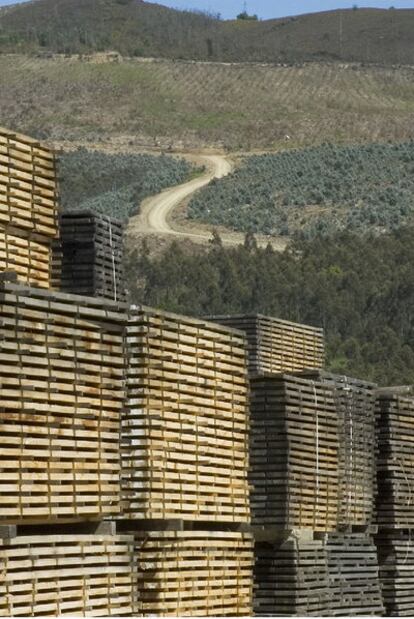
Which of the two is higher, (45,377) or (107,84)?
(107,84)

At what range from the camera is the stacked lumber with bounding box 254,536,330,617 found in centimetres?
1738

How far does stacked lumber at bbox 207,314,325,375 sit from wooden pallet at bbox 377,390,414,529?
2063 mm

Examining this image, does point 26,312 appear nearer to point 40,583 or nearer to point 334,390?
point 40,583

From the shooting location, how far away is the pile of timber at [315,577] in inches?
685

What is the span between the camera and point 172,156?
100 m

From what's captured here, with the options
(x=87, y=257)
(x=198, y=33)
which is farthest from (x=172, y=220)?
(x=198, y=33)

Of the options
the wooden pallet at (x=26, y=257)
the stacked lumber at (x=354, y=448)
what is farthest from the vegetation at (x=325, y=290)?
the wooden pallet at (x=26, y=257)

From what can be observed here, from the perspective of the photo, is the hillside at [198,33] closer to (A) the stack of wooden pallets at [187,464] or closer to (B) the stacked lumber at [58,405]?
(A) the stack of wooden pallets at [187,464]


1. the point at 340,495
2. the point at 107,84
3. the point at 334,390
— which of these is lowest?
the point at 340,495

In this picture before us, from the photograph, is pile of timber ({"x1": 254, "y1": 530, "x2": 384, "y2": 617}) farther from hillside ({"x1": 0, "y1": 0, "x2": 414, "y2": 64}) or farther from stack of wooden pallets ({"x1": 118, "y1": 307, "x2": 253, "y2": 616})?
hillside ({"x1": 0, "y1": 0, "x2": 414, "y2": 64})

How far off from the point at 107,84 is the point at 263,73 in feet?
41.4

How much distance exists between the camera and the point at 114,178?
90.2 meters

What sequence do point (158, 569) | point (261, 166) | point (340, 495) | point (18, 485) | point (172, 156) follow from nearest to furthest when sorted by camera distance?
point (18, 485) < point (158, 569) < point (340, 495) < point (261, 166) < point (172, 156)

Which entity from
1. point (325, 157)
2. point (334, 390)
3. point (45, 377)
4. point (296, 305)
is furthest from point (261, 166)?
point (45, 377)
